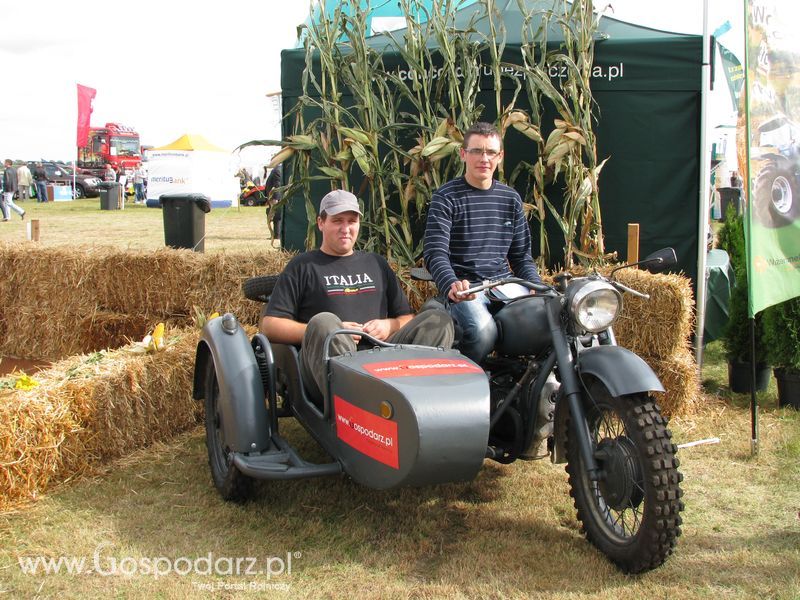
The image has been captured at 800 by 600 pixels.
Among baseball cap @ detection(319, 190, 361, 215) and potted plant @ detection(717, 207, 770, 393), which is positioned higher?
baseball cap @ detection(319, 190, 361, 215)

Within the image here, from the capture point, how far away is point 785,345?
188 inches

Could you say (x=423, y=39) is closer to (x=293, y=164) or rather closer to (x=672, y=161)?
(x=293, y=164)

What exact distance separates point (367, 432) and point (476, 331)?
76 cm

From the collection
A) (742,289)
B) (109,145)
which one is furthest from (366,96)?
(109,145)

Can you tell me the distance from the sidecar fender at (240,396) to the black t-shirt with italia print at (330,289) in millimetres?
233

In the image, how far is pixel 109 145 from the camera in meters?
40.4

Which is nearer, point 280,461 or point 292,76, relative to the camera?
point 280,461

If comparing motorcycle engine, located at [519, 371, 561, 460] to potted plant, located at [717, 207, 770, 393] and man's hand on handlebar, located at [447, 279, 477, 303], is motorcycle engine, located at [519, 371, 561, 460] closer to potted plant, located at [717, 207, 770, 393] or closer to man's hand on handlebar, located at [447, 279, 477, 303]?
man's hand on handlebar, located at [447, 279, 477, 303]

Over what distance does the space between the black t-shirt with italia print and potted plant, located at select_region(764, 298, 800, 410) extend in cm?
260

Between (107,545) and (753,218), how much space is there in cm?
326

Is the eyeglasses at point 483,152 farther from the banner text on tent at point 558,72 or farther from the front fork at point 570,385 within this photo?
the banner text on tent at point 558,72

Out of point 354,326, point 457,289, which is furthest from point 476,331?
point 354,326

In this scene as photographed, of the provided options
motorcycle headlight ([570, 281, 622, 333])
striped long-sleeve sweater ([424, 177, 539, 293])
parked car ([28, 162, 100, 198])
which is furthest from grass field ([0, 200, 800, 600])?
parked car ([28, 162, 100, 198])

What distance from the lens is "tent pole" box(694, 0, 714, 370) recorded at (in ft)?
16.7
